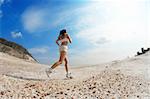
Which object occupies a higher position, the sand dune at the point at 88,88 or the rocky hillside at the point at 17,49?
the rocky hillside at the point at 17,49

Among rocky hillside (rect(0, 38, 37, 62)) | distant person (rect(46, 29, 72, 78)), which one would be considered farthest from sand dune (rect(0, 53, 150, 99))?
rocky hillside (rect(0, 38, 37, 62))

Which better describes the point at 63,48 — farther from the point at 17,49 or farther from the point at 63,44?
the point at 17,49

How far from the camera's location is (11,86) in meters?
12.3

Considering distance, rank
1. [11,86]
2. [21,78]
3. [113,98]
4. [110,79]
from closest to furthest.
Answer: [113,98]
[11,86]
[110,79]
[21,78]

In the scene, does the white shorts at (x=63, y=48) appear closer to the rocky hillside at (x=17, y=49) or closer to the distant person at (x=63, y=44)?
the distant person at (x=63, y=44)

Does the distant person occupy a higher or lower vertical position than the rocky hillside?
lower

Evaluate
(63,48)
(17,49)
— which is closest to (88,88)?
(63,48)

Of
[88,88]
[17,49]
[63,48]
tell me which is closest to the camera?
[88,88]

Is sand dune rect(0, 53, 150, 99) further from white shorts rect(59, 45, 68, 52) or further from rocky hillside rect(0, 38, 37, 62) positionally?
rocky hillside rect(0, 38, 37, 62)

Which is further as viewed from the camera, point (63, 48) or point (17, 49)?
point (17, 49)

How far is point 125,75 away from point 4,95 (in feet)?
21.2

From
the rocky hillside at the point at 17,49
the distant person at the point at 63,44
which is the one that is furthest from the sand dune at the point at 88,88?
the rocky hillside at the point at 17,49

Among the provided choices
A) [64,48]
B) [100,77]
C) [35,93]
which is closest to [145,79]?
[100,77]

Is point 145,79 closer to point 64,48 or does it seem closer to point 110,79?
point 110,79
